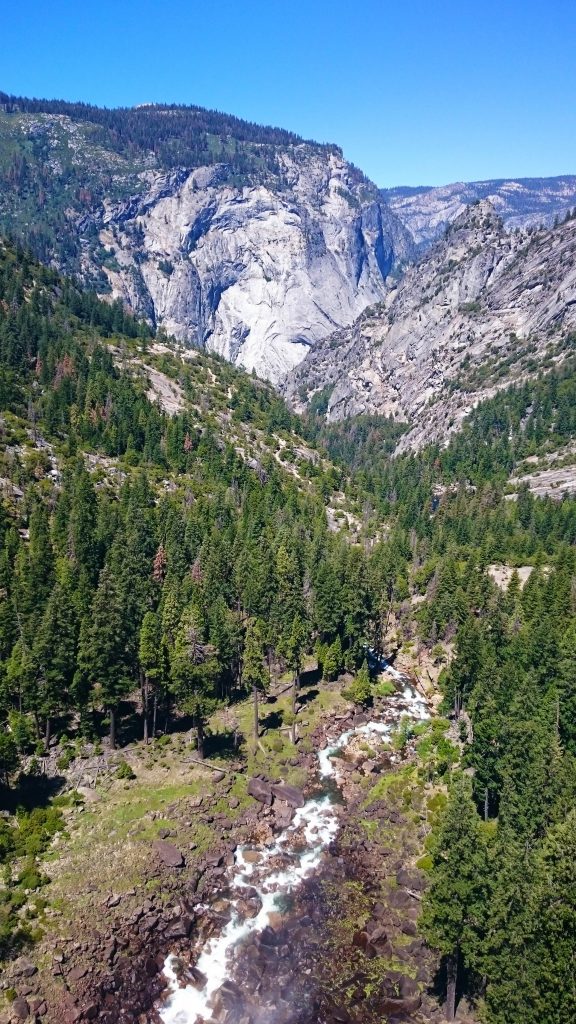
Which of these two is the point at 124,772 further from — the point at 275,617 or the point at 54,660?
the point at 275,617

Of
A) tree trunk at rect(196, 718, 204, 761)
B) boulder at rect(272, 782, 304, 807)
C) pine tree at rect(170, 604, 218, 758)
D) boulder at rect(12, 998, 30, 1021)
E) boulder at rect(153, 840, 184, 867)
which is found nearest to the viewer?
boulder at rect(12, 998, 30, 1021)

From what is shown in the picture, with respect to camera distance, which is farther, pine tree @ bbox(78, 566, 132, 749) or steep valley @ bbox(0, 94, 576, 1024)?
pine tree @ bbox(78, 566, 132, 749)

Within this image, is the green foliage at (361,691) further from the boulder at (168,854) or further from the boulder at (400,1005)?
the boulder at (400,1005)

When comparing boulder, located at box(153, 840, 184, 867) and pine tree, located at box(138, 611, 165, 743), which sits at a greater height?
pine tree, located at box(138, 611, 165, 743)

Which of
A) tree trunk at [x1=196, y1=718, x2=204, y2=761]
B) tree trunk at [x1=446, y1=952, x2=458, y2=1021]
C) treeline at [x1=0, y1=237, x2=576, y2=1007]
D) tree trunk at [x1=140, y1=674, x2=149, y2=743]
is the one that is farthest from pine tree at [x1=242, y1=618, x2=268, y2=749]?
tree trunk at [x1=446, y1=952, x2=458, y2=1021]

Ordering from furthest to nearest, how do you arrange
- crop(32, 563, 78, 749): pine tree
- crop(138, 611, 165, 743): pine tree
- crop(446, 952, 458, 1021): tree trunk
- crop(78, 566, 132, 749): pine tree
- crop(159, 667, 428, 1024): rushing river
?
1. crop(138, 611, 165, 743): pine tree
2. crop(78, 566, 132, 749): pine tree
3. crop(32, 563, 78, 749): pine tree
4. crop(159, 667, 428, 1024): rushing river
5. crop(446, 952, 458, 1021): tree trunk

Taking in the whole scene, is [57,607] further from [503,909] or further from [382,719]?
[503,909]

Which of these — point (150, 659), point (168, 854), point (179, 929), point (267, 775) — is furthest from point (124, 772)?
point (179, 929)

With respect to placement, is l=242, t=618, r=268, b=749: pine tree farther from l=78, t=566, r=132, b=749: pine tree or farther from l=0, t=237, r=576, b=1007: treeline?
l=78, t=566, r=132, b=749: pine tree

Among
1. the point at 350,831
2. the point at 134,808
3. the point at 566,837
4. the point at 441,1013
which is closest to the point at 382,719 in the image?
the point at 350,831
